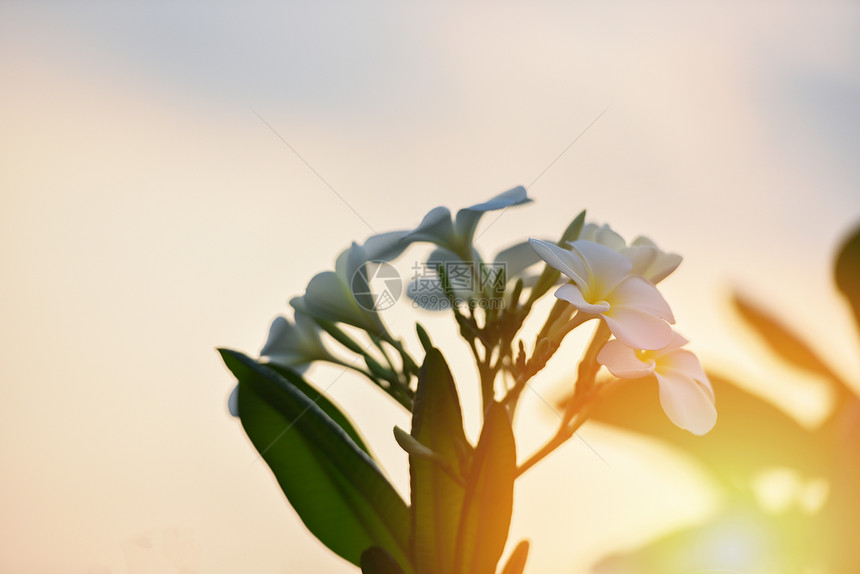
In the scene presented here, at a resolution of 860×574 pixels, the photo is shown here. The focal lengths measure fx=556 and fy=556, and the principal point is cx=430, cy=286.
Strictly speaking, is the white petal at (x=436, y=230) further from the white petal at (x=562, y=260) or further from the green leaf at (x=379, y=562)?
the green leaf at (x=379, y=562)

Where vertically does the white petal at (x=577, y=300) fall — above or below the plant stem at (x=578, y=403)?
above

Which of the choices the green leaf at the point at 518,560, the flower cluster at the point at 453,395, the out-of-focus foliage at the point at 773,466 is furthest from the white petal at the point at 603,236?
the out-of-focus foliage at the point at 773,466

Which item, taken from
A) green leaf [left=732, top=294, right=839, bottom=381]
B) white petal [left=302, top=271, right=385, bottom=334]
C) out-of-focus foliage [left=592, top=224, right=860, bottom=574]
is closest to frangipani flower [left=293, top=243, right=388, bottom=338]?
white petal [left=302, top=271, right=385, bottom=334]

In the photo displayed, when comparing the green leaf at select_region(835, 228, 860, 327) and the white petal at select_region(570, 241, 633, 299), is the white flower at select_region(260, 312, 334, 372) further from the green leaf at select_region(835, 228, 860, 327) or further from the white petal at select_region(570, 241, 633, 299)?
the green leaf at select_region(835, 228, 860, 327)

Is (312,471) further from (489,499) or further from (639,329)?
(639,329)

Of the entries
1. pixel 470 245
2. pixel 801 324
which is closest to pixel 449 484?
pixel 470 245

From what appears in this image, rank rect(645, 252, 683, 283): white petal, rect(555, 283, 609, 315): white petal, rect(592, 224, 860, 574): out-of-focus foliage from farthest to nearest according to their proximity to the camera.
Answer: rect(592, 224, 860, 574): out-of-focus foliage
rect(645, 252, 683, 283): white petal
rect(555, 283, 609, 315): white petal
